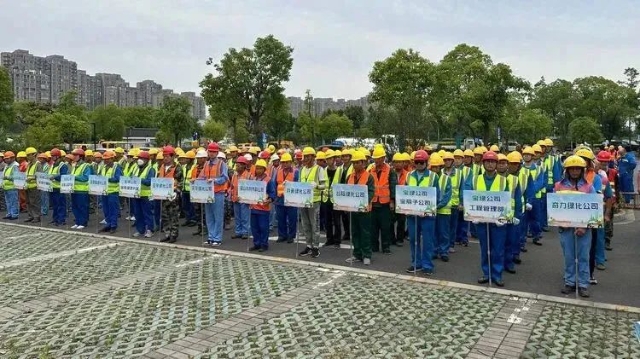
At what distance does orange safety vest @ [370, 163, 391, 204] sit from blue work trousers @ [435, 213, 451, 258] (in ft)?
3.08

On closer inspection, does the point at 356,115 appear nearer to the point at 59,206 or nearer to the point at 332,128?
the point at 332,128

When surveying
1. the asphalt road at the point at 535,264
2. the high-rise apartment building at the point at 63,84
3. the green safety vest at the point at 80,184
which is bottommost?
the asphalt road at the point at 535,264

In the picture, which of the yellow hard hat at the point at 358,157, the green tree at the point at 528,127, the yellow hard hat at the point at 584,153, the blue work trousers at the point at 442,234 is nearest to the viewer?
the yellow hard hat at the point at 584,153

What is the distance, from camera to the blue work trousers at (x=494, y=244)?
7426 mm

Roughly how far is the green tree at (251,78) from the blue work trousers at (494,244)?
35.5 meters

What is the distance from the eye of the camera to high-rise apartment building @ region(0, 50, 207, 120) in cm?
9225

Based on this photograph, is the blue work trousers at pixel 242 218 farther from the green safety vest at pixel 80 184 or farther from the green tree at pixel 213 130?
the green tree at pixel 213 130

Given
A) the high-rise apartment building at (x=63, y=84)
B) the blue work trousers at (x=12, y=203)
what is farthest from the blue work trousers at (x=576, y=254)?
the high-rise apartment building at (x=63, y=84)

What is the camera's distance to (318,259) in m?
9.24

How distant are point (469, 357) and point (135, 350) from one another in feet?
10.4

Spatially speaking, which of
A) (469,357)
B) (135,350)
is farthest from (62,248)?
(469,357)

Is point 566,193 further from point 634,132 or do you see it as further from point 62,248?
point 634,132

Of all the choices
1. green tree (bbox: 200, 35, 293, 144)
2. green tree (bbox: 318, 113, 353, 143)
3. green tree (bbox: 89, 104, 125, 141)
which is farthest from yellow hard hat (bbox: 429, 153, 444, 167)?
green tree (bbox: 89, 104, 125, 141)

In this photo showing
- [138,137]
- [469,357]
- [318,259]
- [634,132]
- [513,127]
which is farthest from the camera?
[138,137]
